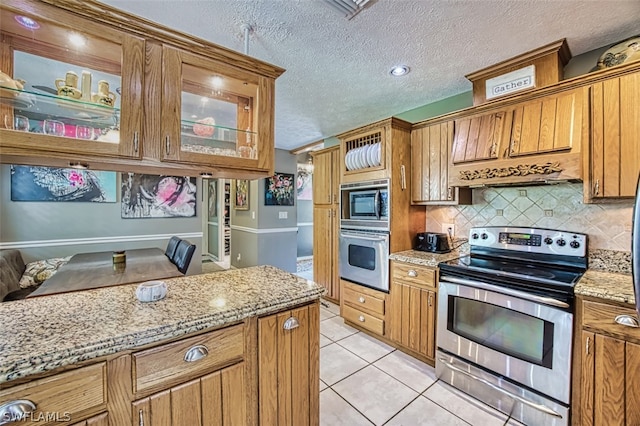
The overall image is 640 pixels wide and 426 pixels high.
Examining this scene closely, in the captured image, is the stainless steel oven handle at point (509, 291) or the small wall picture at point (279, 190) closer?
the stainless steel oven handle at point (509, 291)

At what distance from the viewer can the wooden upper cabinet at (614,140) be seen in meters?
1.62

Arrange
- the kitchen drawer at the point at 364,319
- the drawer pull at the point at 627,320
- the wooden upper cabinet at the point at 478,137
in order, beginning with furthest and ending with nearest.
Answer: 1. the kitchen drawer at the point at 364,319
2. the wooden upper cabinet at the point at 478,137
3. the drawer pull at the point at 627,320

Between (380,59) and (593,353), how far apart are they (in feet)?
7.68

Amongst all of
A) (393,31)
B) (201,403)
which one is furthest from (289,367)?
(393,31)

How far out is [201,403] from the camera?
1.04 m

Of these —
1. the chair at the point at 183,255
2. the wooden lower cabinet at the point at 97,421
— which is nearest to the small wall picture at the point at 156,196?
the chair at the point at 183,255

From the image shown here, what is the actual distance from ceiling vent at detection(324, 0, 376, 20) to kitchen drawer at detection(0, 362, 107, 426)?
1959 mm

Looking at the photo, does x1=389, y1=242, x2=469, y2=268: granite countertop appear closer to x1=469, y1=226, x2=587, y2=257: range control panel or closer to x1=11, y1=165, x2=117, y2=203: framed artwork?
x1=469, y1=226, x2=587, y2=257: range control panel

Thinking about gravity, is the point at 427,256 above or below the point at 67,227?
below

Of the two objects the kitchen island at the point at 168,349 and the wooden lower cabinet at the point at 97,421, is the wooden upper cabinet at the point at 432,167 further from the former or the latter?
the wooden lower cabinet at the point at 97,421

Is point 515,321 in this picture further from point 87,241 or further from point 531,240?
point 87,241

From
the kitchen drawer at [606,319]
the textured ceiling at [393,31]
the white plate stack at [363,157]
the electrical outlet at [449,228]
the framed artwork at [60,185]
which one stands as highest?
the textured ceiling at [393,31]

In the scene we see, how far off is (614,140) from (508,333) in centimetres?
142

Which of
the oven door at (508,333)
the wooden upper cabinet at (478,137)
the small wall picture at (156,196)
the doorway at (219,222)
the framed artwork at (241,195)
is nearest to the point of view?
the oven door at (508,333)
